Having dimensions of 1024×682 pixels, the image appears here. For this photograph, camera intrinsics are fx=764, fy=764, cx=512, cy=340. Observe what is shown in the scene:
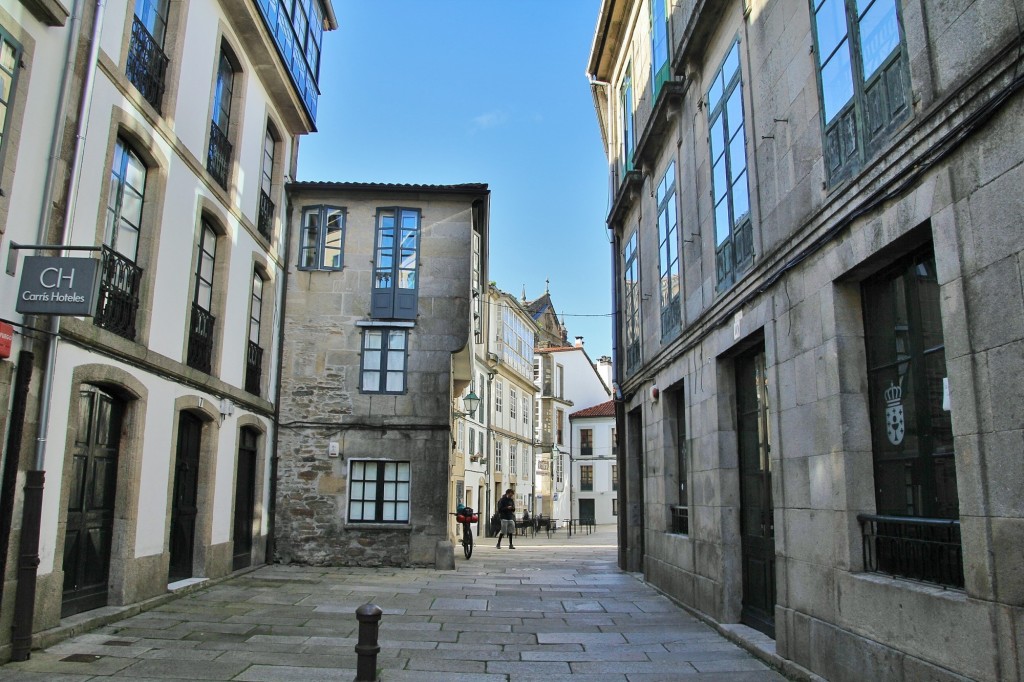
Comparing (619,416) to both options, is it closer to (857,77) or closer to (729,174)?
(729,174)

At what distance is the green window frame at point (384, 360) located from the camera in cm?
1606

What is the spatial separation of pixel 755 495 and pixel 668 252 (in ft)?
15.9

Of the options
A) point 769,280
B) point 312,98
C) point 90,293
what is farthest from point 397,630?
point 312,98

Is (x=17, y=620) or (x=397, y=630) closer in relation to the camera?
(x=17, y=620)

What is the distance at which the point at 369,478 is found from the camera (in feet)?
51.4

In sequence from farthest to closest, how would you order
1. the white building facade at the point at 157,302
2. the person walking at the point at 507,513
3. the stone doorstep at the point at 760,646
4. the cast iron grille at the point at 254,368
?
the person walking at the point at 507,513, the cast iron grille at the point at 254,368, the white building facade at the point at 157,302, the stone doorstep at the point at 760,646

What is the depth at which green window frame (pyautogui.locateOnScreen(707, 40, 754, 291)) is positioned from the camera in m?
8.61

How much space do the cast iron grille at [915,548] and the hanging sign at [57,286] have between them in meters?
6.91

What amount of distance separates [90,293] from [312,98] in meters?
10.9

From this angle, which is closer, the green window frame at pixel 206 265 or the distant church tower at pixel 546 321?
the green window frame at pixel 206 265

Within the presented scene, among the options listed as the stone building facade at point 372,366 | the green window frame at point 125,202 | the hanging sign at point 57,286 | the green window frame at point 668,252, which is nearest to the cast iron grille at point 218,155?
the green window frame at point 125,202

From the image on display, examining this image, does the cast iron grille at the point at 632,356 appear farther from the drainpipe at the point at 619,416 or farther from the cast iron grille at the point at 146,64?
the cast iron grille at the point at 146,64

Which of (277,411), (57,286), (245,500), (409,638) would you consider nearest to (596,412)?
(277,411)

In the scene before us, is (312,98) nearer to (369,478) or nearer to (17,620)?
(369,478)
